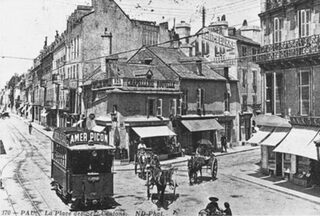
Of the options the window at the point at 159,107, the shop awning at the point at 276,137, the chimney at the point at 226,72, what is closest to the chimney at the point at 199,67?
the chimney at the point at 226,72

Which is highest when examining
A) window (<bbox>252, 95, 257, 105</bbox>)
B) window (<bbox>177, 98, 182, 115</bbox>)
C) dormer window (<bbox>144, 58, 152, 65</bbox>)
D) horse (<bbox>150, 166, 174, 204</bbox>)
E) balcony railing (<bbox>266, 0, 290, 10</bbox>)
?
balcony railing (<bbox>266, 0, 290, 10</bbox>)

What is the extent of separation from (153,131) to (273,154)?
10472mm

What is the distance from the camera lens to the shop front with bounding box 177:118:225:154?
34.5m

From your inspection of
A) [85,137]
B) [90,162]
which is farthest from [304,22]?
[90,162]

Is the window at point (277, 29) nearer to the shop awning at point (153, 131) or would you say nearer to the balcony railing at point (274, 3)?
the balcony railing at point (274, 3)

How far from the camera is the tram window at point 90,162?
15836mm

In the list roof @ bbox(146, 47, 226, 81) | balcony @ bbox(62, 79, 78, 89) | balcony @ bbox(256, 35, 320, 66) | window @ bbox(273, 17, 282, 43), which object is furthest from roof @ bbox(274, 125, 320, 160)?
balcony @ bbox(62, 79, 78, 89)

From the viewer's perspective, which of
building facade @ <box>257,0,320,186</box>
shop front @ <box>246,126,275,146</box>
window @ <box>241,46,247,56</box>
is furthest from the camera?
window @ <box>241,46,247,56</box>

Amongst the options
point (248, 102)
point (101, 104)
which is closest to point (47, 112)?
point (101, 104)

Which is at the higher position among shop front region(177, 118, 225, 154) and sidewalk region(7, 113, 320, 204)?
shop front region(177, 118, 225, 154)

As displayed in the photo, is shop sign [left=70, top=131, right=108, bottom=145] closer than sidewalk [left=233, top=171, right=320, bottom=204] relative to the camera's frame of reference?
Yes

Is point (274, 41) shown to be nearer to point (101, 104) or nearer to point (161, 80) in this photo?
point (161, 80)

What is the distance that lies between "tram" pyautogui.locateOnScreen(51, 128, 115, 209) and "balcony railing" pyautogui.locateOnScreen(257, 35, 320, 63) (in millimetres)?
11968

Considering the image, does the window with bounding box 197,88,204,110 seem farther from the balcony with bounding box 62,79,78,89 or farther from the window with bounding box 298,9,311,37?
the window with bounding box 298,9,311,37
